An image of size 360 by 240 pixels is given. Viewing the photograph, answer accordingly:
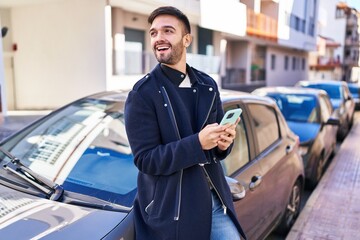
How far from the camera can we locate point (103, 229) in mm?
1628

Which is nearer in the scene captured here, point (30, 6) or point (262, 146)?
point (262, 146)

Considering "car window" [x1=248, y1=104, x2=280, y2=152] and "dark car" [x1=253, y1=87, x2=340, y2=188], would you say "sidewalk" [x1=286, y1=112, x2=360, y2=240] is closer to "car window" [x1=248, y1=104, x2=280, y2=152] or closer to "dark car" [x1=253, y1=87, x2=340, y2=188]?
"dark car" [x1=253, y1=87, x2=340, y2=188]

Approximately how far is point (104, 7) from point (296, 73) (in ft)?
74.7

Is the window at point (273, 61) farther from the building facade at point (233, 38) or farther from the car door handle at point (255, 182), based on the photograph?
the car door handle at point (255, 182)

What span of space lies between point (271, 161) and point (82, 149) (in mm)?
1606

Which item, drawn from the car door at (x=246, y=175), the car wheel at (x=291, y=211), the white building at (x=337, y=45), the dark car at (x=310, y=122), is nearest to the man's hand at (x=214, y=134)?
the car door at (x=246, y=175)

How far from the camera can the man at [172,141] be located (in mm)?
1483

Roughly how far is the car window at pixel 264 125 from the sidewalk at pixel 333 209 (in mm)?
921

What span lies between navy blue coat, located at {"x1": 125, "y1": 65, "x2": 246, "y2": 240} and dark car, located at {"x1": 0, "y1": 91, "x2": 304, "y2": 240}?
0.73 ft

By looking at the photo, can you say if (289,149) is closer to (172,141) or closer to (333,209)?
(333,209)

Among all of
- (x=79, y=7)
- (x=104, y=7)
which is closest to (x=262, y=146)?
(x=104, y=7)

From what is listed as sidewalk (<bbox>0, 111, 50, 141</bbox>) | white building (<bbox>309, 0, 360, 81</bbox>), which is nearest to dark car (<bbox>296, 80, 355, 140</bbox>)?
sidewalk (<bbox>0, 111, 50, 141</bbox>)

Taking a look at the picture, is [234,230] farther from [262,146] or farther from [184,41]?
[262,146]

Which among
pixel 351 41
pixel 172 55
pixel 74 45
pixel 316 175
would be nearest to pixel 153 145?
pixel 172 55
